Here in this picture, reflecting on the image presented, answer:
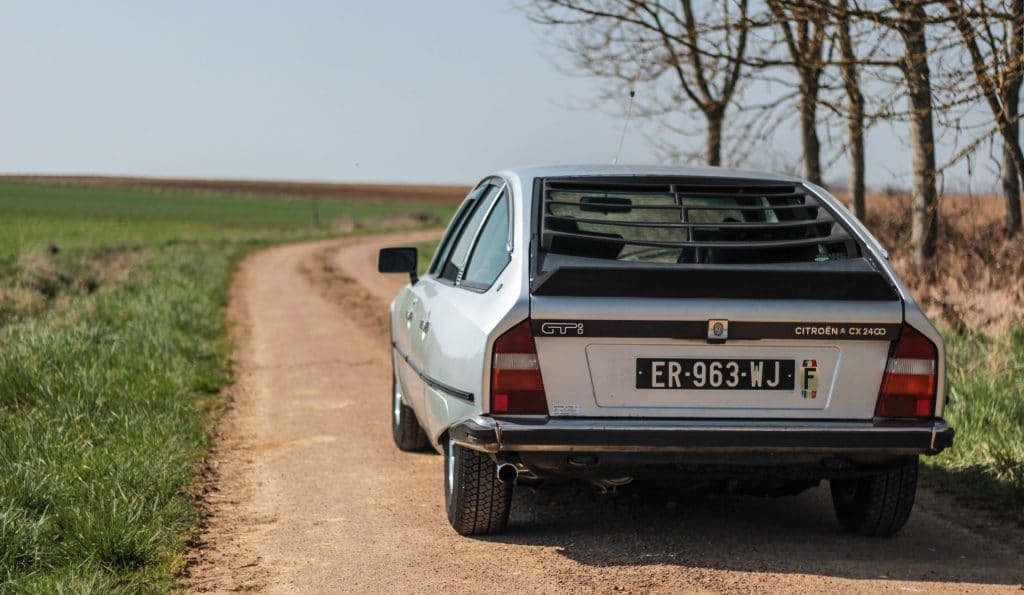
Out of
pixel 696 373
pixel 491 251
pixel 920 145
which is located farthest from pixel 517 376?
pixel 920 145

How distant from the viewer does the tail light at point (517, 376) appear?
4.70 metres

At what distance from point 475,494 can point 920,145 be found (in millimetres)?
9158

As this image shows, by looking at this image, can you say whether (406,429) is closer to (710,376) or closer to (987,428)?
(710,376)

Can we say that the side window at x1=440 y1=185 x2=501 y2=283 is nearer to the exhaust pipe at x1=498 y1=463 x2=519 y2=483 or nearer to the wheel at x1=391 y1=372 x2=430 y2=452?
the wheel at x1=391 y1=372 x2=430 y2=452

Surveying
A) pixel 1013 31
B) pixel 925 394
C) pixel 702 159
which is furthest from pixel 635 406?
pixel 702 159

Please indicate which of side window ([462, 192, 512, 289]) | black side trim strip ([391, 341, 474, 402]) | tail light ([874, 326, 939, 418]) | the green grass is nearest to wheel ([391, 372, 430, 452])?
black side trim strip ([391, 341, 474, 402])

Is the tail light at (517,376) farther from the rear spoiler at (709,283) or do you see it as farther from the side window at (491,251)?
the side window at (491,251)

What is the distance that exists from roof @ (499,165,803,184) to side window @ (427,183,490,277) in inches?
28.7

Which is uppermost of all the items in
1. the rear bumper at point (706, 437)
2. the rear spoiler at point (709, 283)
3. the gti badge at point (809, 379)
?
the rear spoiler at point (709, 283)

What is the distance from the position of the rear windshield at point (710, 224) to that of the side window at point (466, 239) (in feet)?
1.93

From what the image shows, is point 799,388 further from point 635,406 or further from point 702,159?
point 702,159

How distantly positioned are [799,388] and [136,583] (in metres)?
2.57

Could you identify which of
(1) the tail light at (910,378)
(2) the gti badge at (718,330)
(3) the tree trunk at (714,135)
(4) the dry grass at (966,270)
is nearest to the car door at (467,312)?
(2) the gti badge at (718,330)

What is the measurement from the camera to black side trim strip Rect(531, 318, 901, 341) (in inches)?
184
